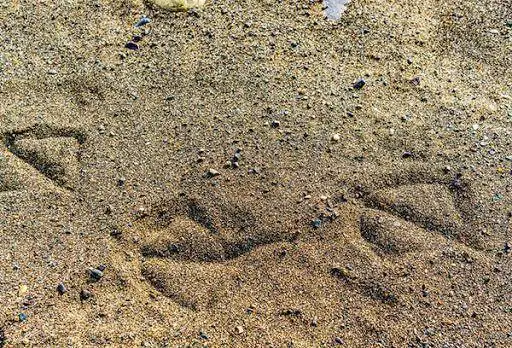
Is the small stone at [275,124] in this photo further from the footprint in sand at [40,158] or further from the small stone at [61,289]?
the small stone at [61,289]

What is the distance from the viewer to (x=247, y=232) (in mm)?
3164

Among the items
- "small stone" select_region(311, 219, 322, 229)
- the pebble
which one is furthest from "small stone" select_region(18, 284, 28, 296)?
the pebble

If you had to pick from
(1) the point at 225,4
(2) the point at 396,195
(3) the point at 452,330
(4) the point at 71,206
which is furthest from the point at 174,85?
(3) the point at 452,330

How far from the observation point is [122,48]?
3.85m

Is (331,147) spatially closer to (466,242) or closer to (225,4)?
(466,242)

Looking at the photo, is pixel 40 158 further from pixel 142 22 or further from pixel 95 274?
pixel 142 22

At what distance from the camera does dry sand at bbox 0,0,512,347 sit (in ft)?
9.59

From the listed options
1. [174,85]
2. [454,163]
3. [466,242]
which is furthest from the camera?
[174,85]

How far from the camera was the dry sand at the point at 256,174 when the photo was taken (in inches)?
115

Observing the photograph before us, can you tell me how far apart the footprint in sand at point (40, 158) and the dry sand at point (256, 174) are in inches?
0.4

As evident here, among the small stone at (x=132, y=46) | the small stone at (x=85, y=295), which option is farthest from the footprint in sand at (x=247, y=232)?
the small stone at (x=132, y=46)

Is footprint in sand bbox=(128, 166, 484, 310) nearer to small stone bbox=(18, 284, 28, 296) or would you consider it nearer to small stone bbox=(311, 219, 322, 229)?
small stone bbox=(311, 219, 322, 229)

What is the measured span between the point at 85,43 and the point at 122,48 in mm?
250

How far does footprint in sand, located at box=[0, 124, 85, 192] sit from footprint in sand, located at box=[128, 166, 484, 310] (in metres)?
0.59
